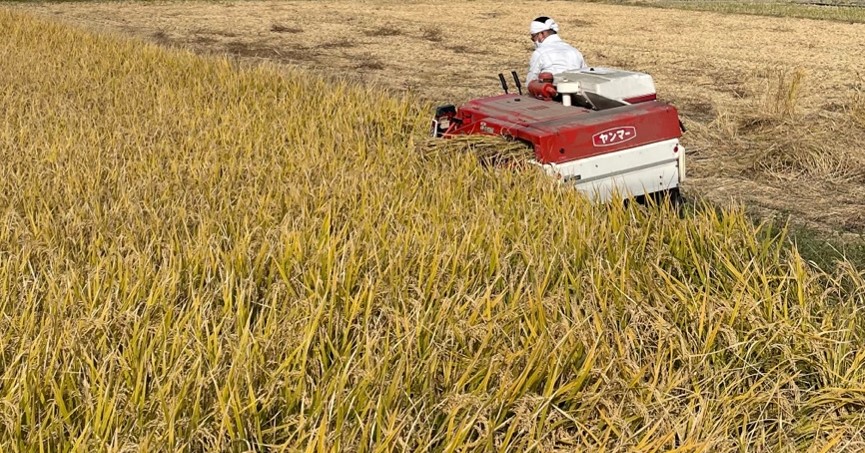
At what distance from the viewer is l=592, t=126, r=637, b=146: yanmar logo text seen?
4.30m

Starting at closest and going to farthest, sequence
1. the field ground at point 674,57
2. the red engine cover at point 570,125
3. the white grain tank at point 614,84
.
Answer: the red engine cover at point 570,125 < the white grain tank at point 614,84 < the field ground at point 674,57

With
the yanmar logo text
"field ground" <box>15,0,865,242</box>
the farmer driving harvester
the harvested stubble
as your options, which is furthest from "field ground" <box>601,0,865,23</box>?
the harvested stubble

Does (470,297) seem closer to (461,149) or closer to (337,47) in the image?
(461,149)

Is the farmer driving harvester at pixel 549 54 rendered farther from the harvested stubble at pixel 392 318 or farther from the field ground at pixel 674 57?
the harvested stubble at pixel 392 318

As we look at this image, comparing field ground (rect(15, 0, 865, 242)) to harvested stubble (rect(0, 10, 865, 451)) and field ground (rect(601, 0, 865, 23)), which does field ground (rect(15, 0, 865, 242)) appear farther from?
harvested stubble (rect(0, 10, 865, 451))

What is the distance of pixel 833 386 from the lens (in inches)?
93.8

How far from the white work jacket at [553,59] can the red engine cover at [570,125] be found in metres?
0.87

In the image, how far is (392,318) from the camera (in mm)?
2543

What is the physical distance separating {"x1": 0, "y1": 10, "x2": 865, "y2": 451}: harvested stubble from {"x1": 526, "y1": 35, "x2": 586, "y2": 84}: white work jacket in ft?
5.02

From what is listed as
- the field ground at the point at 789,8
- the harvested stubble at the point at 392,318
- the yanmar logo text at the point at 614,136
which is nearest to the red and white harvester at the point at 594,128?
the yanmar logo text at the point at 614,136

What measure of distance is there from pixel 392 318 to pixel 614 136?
86.5 inches

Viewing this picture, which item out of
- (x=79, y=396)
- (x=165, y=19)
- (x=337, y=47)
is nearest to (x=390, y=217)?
(x=79, y=396)

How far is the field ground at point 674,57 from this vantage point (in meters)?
6.10

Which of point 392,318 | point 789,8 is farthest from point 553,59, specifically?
point 789,8
